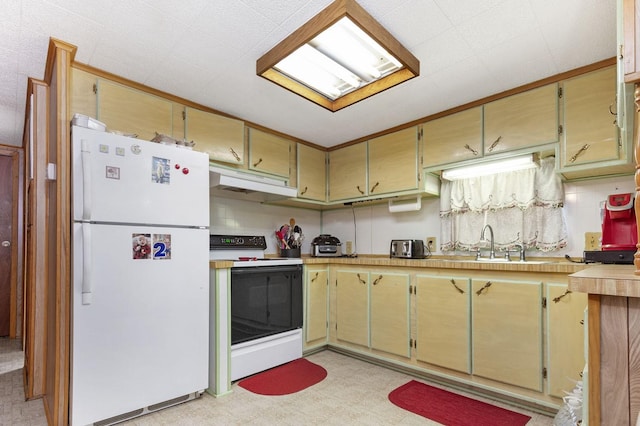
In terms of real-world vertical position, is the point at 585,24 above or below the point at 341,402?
above

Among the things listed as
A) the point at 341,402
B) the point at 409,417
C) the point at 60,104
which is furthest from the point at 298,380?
the point at 60,104

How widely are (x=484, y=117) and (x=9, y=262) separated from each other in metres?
5.09

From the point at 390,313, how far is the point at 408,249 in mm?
633

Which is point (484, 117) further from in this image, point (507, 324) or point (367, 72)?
point (507, 324)

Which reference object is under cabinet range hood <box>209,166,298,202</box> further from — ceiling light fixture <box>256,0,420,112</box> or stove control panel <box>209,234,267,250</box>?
ceiling light fixture <box>256,0,420,112</box>

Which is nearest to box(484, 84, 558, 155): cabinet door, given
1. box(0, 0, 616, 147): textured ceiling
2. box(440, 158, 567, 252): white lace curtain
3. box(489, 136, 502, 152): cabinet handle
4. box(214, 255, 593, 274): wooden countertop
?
box(489, 136, 502, 152): cabinet handle

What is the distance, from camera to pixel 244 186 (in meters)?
2.68

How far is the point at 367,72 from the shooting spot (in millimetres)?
2141

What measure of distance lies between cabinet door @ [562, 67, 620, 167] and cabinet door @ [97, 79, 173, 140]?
111 inches

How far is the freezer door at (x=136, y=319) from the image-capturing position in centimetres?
174

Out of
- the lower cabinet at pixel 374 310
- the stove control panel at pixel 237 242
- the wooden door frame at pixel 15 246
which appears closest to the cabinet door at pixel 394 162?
the lower cabinet at pixel 374 310

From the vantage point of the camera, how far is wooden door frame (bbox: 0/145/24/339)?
12.3 ft

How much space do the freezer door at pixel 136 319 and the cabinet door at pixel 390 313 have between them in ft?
4.55

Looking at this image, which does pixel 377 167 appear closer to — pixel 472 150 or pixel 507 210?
pixel 472 150
